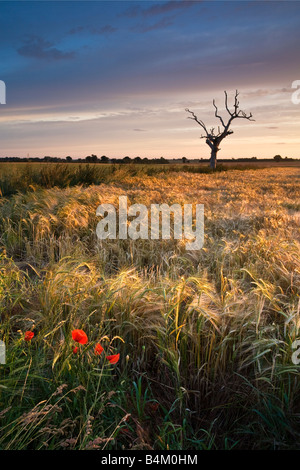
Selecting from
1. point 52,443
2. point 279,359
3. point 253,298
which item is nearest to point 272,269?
point 253,298

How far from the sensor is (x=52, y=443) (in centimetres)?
128

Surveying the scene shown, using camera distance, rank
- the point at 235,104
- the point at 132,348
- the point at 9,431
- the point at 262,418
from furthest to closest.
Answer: the point at 235,104, the point at 132,348, the point at 262,418, the point at 9,431

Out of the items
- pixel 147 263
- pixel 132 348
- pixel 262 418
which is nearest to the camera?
pixel 262 418

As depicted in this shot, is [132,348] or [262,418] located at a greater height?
[132,348]

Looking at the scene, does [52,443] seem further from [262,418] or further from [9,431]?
[262,418]

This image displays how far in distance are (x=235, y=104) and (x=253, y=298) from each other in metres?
26.1

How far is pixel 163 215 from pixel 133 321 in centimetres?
313

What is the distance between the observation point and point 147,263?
349cm

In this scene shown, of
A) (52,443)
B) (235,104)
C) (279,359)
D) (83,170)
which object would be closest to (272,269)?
(279,359)

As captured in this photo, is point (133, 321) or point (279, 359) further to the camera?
point (133, 321)
